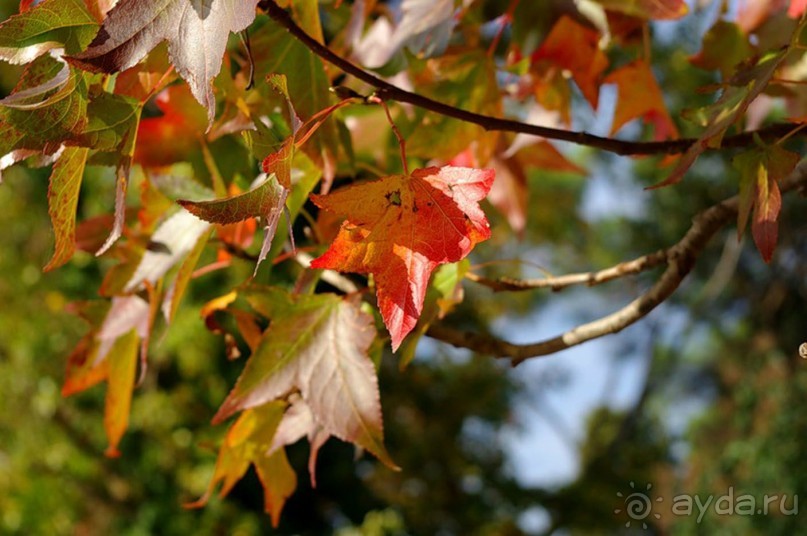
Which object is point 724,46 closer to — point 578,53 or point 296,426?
point 578,53

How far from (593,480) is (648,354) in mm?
2952

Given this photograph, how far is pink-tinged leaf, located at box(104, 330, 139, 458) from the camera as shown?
1.64 ft

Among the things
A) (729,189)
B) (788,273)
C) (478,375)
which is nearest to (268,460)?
(478,375)

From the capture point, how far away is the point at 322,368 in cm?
41

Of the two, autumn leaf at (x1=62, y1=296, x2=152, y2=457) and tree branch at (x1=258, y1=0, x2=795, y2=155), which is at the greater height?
tree branch at (x1=258, y1=0, x2=795, y2=155)

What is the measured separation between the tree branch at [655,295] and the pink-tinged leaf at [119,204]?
0.17 meters

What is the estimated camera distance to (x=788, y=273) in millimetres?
5047

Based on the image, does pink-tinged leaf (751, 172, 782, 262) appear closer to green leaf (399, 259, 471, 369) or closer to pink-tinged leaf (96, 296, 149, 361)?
green leaf (399, 259, 471, 369)

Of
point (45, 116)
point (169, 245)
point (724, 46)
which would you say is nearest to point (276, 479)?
point (169, 245)

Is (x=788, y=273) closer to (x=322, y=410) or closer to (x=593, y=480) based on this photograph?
(x=593, y=480)

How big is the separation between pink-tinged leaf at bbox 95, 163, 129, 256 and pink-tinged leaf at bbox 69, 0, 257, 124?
64 mm

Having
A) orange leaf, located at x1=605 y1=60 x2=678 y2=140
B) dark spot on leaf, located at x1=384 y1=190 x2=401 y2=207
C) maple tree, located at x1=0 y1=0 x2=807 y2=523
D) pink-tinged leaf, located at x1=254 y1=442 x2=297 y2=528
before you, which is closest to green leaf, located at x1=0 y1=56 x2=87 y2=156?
maple tree, located at x1=0 y1=0 x2=807 y2=523

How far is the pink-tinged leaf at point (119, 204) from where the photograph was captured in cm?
32

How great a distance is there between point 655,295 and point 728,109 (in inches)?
3.5
